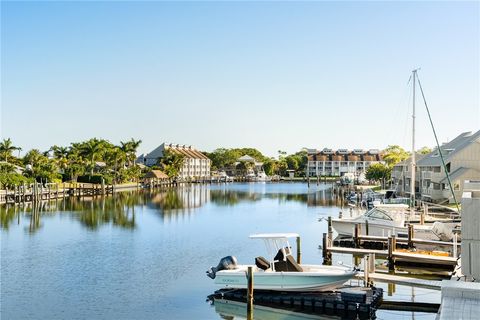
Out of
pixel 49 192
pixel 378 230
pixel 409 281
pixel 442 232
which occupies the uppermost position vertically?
pixel 49 192

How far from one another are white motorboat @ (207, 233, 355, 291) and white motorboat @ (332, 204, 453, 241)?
42.2ft

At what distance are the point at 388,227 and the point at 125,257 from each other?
18667mm

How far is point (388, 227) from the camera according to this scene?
38562 mm

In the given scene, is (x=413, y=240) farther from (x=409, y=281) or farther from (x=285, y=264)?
(x=285, y=264)

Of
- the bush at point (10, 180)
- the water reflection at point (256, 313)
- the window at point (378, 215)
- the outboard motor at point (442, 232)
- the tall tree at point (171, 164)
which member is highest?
the tall tree at point (171, 164)

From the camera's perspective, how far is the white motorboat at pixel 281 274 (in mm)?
23703

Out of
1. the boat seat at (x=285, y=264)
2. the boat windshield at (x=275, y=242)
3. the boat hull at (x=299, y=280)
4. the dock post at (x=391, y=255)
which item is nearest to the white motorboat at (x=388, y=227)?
the dock post at (x=391, y=255)

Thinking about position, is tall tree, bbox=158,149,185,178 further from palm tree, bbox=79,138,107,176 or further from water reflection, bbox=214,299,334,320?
water reflection, bbox=214,299,334,320

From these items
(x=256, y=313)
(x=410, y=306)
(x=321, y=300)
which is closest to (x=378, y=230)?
(x=410, y=306)

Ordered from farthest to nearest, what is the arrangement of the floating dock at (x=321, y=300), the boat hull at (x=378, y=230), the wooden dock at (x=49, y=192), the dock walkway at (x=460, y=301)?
the wooden dock at (x=49, y=192) < the boat hull at (x=378, y=230) < the floating dock at (x=321, y=300) < the dock walkway at (x=460, y=301)

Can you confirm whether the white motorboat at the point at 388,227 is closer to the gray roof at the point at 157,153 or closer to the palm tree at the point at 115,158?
the palm tree at the point at 115,158

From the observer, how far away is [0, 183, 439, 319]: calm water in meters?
24.3

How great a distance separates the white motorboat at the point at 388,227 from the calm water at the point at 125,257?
2.83m

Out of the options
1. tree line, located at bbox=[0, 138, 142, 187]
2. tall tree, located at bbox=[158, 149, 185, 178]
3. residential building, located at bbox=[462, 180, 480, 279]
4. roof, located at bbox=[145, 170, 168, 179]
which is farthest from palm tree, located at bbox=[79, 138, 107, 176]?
residential building, located at bbox=[462, 180, 480, 279]
